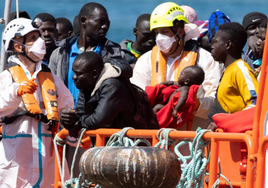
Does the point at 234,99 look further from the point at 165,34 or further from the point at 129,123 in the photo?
the point at 165,34

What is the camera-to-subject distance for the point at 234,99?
466 cm

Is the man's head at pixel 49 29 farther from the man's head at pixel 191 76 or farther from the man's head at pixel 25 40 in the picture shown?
the man's head at pixel 191 76

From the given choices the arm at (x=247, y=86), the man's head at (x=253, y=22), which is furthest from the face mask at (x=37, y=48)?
the man's head at (x=253, y=22)

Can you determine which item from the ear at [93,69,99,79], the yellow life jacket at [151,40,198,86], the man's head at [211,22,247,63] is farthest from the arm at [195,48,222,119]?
the ear at [93,69,99,79]

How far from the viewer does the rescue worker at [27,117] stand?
16.9 ft

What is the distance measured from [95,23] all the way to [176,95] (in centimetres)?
147

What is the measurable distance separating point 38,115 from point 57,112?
213 mm

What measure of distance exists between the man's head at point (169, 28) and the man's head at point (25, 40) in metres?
1.61

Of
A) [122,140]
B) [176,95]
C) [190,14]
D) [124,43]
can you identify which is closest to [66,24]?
[124,43]

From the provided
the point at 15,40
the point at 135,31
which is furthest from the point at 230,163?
the point at 135,31

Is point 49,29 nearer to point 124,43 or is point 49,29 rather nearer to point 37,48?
point 124,43

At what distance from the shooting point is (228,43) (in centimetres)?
512

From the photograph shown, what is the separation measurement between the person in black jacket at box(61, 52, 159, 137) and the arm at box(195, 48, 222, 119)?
125 centimetres

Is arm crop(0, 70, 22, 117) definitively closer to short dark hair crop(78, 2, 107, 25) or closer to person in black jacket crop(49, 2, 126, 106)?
person in black jacket crop(49, 2, 126, 106)
